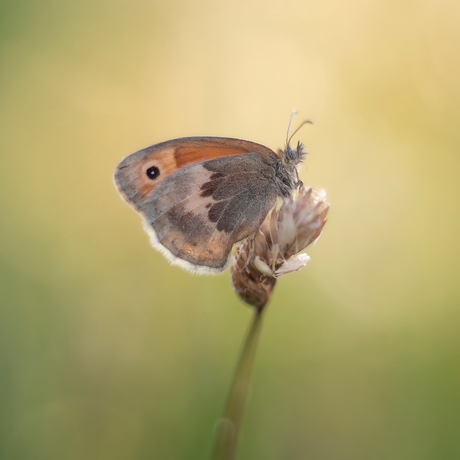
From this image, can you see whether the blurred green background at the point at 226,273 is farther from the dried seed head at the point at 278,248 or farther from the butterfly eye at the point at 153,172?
the dried seed head at the point at 278,248

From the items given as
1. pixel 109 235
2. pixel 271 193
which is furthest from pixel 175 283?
pixel 271 193

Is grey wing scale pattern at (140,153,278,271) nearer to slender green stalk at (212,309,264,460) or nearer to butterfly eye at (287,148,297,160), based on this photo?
butterfly eye at (287,148,297,160)

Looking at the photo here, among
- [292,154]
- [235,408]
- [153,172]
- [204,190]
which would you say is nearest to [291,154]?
[292,154]

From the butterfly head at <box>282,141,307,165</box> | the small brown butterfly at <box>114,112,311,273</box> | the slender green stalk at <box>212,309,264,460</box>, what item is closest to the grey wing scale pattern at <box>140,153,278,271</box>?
the small brown butterfly at <box>114,112,311,273</box>

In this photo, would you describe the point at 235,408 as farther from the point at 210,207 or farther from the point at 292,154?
the point at 292,154

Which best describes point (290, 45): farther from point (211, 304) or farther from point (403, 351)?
point (403, 351)
